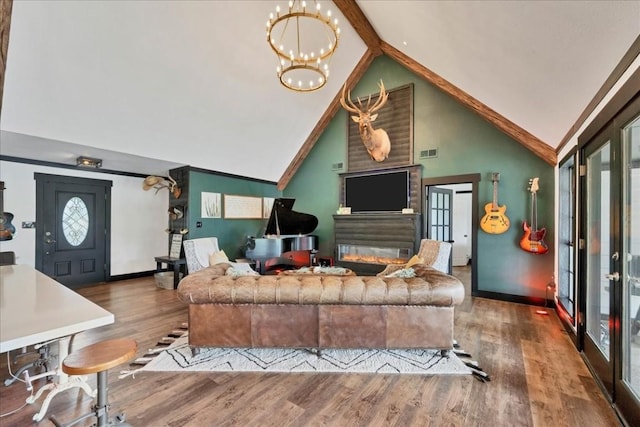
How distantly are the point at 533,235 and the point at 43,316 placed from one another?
229 inches

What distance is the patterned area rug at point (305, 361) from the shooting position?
8.59ft

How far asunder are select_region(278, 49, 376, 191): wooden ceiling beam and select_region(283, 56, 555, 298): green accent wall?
19cm

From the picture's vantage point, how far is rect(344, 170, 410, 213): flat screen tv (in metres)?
6.08

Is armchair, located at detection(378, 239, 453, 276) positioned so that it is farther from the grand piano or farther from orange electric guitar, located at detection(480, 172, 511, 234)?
the grand piano

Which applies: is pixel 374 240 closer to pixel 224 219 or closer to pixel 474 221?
pixel 474 221

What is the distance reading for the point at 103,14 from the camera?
10.6ft

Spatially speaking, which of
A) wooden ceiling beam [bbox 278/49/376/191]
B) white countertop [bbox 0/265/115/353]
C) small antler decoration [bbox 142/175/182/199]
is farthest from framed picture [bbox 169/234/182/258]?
white countertop [bbox 0/265/115/353]

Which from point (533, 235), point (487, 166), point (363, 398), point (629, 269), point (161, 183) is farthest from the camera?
point (161, 183)

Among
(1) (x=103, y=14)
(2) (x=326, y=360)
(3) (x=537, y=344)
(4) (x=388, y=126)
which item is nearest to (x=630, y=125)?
(3) (x=537, y=344)

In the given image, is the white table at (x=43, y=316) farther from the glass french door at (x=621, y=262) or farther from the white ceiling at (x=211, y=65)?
the glass french door at (x=621, y=262)

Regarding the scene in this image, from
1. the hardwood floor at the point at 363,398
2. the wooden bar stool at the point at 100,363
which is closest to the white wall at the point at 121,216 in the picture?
the hardwood floor at the point at 363,398

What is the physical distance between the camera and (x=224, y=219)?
677cm

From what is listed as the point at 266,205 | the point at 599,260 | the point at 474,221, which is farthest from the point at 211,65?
the point at 599,260

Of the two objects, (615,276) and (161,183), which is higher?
(161,183)
